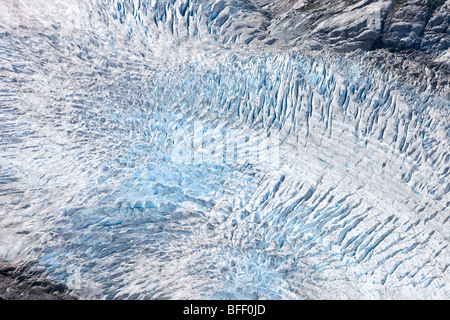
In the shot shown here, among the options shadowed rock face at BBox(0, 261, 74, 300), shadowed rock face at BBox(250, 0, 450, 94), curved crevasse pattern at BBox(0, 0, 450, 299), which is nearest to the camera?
shadowed rock face at BBox(0, 261, 74, 300)

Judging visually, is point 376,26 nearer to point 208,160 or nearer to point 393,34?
point 393,34

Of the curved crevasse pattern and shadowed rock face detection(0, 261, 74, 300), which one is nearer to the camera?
shadowed rock face detection(0, 261, 74, 300)

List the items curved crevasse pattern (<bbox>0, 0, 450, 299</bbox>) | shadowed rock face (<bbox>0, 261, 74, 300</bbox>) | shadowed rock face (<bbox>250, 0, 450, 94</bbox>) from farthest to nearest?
shadowed rock face (<bbox>250, 0, 450, 94</bbox>), curved crevasse pattern (<bbox>0, 0, 450, 299</bbox>), shadowed rock face (<bbox>0, 261, 74, 300</bbox>)

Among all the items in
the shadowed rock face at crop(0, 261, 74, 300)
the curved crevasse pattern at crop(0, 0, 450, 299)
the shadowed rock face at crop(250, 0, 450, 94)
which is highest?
the shadowed rock face at crop(250, 0, 450, 94)

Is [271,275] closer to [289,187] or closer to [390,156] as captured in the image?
[289,187]

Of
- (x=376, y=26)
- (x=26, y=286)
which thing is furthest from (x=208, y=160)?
(x=376, y=26)

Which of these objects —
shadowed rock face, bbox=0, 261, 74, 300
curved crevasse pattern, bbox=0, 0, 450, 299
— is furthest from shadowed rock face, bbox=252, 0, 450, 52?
shadowed rock face, bbox=0, 261, 74, 300

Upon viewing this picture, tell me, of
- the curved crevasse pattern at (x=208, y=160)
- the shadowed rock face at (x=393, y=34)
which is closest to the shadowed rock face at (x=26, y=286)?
the curved crevasse pattern at (x=208, y=160)

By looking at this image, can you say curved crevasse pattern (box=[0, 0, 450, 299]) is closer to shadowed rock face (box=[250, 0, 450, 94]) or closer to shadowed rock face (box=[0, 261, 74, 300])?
shadowed rock face (box=[0, 261, 74, 300])
